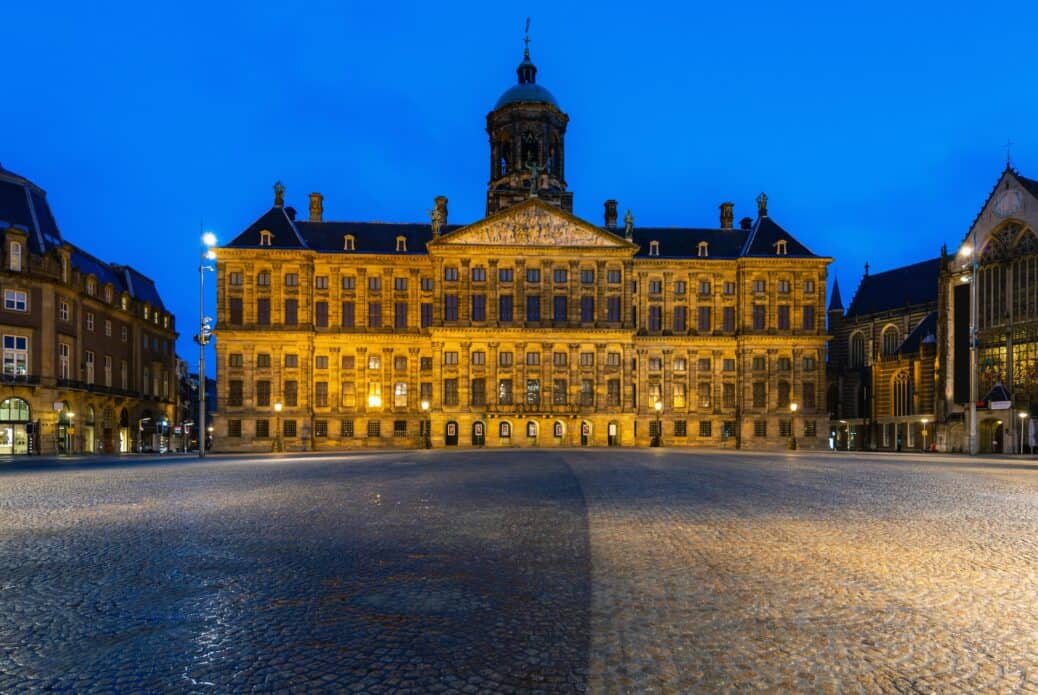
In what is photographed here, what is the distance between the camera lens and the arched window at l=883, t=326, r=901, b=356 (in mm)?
72812

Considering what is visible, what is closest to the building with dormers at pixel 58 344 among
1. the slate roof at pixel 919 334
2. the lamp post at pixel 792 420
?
the lamp post at pixel 792 420

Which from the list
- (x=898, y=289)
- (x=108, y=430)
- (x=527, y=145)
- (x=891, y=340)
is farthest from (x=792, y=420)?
(x=108, y=430)

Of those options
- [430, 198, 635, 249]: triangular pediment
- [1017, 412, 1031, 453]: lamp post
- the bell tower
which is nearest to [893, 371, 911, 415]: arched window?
[1017, 412, 1031, 453]: lamp post

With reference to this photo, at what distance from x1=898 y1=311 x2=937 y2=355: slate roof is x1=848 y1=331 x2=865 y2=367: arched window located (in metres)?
7.12

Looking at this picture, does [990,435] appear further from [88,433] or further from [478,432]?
[88,433]

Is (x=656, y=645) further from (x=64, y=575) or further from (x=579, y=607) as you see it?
(x=64, y=575)

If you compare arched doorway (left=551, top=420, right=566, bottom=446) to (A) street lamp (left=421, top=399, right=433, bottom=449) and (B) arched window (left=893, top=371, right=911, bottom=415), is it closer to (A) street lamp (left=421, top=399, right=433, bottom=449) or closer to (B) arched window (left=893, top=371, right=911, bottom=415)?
(A) street lamp (left=421, top=399, right=433, bottom=449)

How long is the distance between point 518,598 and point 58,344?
55121mm

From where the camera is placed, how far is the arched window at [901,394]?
222 ft

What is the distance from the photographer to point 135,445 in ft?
205

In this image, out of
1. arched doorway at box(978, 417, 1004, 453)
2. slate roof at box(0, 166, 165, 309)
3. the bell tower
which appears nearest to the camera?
slate roof at box(0, 166, 165, 309)

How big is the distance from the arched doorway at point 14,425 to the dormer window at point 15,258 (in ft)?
30.0

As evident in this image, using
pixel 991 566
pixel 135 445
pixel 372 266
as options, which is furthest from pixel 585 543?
pixel 135 445

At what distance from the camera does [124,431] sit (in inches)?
2422
